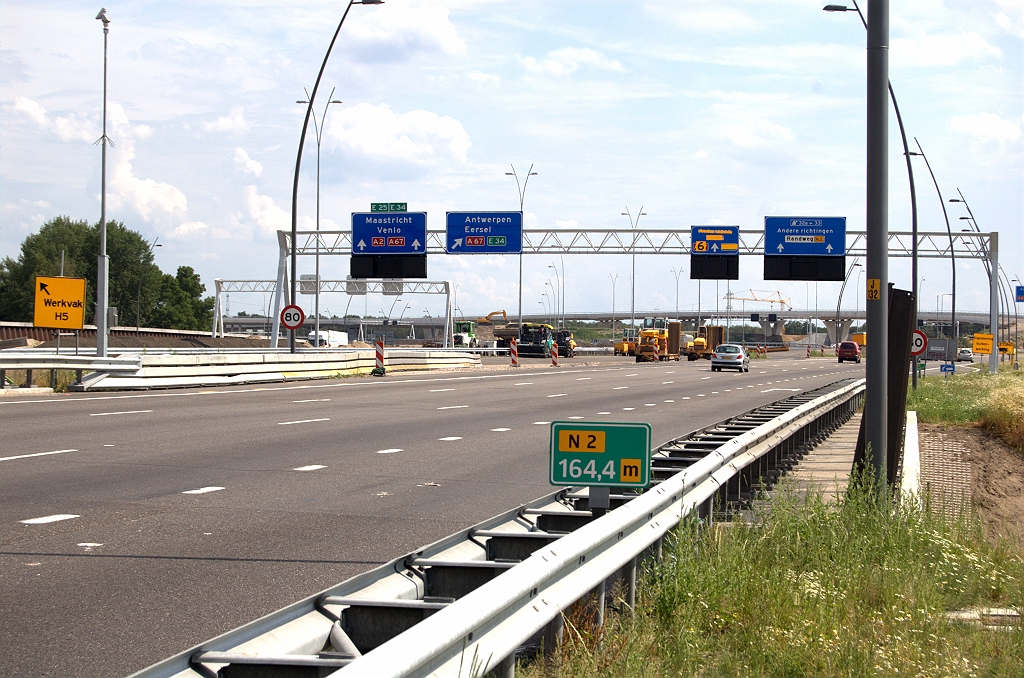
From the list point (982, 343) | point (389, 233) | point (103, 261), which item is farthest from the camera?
point (982, 343)

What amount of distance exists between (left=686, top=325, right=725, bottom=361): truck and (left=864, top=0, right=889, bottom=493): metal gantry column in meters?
87.4

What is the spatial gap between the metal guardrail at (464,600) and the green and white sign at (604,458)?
215mm

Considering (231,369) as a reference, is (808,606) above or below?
below

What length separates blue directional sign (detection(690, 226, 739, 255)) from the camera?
54.4 meters

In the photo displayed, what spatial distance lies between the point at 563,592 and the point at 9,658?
290cm

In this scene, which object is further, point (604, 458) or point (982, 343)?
point (982, 343)

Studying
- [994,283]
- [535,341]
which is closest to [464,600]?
[994,283]

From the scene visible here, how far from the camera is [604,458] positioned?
6992 millimetres

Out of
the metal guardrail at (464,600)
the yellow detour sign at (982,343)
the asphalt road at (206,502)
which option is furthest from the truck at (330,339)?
the metal guardrail at (464,600)

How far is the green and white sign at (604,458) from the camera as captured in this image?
6938mm

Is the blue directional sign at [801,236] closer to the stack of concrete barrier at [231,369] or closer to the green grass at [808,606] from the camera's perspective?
the stack of concrete barrier at [231,369]

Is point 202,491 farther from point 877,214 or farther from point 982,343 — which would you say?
point 982,343

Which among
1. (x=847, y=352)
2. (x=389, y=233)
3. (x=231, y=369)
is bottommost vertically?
(x=847, y=352)

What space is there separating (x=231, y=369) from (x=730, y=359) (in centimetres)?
3544
